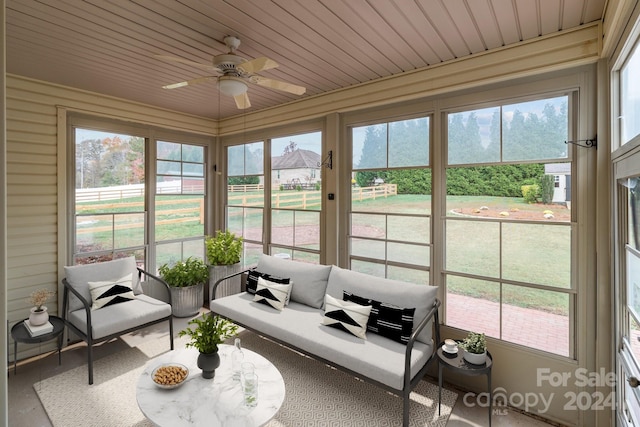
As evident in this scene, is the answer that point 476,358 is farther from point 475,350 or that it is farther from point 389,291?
point 389,291

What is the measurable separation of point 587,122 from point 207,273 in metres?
4.60

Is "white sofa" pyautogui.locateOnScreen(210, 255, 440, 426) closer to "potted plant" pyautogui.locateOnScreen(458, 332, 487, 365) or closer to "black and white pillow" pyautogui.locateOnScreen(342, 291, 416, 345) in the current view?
"black and white pillow" pyautogui.locateOnScreen(342, 291, 416, 345)

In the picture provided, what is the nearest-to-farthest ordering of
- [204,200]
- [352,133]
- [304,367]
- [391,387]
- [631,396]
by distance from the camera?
[631,396] < [391,387] < [304,367] < [352,133] < [204,200]

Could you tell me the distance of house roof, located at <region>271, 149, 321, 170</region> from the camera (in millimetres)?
4050

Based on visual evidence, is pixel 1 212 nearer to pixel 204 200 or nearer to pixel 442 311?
pixel 442 311

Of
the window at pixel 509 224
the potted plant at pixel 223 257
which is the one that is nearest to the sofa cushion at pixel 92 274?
the potted plant at pixel 223 257

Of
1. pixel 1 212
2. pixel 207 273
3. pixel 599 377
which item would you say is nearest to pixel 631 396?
pixel 599 377

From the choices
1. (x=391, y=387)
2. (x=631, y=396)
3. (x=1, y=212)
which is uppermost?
(x=1, y=212)

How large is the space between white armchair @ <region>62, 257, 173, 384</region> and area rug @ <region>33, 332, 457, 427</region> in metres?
0.38

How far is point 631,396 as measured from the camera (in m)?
1.74

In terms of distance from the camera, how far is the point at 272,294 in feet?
11.3

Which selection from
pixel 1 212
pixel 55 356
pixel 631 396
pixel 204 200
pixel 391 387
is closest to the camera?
pixel 1 212

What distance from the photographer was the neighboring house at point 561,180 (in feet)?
8.17

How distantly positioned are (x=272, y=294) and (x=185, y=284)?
5.54 ft
